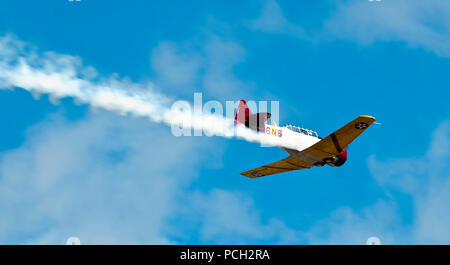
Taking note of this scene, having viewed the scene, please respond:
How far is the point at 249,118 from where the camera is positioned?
3200cm

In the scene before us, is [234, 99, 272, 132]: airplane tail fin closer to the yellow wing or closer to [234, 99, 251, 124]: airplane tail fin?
[234, 99, 251, 124]: airplane tail fin

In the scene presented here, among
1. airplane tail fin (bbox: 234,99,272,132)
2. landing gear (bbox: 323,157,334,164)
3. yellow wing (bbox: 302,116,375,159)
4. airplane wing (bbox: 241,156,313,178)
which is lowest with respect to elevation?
landing gear (bbox: 323,157,334,164)

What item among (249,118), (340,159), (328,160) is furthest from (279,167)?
(249,118)

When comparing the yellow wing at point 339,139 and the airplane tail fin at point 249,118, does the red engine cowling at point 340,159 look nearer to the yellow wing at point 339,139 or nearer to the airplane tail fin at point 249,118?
the yellow wing at point 339,139

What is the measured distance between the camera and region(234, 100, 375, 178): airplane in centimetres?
3112

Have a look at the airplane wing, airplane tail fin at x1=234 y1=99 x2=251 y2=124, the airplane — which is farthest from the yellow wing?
airplane tail fin at x1=234 y1=99 x2=251 y2=124

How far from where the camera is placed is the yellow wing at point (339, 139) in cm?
3002

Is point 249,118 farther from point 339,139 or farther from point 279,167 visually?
point 279,167

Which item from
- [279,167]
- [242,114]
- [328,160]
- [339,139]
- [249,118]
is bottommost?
[328,160]

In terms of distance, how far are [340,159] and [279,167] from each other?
16.3 ft

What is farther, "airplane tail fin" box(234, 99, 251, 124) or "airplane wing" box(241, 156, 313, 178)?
"airplane wing" box(241, 156, 313, 178)
